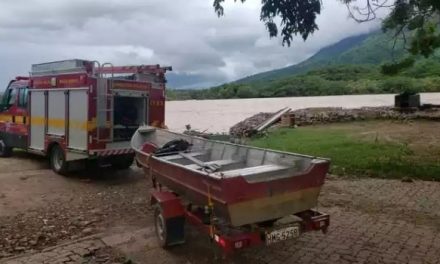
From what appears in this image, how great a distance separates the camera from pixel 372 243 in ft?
19.5

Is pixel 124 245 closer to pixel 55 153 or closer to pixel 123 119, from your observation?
pixel 123 119

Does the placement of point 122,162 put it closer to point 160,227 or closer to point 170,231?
point 160,227

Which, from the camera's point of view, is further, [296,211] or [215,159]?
[215,159]

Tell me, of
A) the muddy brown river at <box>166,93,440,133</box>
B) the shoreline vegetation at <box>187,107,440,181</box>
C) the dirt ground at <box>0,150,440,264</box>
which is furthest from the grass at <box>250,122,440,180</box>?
the muddy brown river at <box>166,93,440,133</box>

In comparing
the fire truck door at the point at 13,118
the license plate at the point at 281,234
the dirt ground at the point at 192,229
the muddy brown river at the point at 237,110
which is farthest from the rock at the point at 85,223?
the muddy brown river at the point at 237,110

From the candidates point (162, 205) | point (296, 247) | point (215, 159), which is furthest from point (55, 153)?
point (296, 247)

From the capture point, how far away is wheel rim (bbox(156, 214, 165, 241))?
621cm

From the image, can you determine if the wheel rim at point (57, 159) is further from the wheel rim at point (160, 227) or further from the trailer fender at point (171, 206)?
the trailer fender at point (171, 206)

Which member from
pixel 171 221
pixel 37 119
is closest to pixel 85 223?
pixel 171 221

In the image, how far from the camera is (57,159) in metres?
12.0

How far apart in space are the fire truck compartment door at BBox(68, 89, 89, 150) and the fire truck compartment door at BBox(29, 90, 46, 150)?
5.03 ft

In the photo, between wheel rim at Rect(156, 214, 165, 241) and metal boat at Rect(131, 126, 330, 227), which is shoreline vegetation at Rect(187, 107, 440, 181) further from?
wheel rim at Rect(156, 214, 165, 241)

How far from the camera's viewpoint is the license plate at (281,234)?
495 centimetres

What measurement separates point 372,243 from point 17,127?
1121cm
